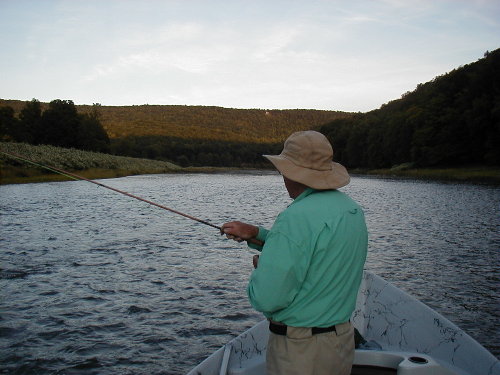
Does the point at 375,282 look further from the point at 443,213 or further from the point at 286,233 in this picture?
the point at 443,213

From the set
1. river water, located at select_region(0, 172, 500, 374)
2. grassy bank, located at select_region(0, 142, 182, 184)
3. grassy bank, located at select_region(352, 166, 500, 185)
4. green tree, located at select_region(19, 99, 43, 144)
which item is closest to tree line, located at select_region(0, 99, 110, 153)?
green tree, located at select_region(19, 99, 43, 144)

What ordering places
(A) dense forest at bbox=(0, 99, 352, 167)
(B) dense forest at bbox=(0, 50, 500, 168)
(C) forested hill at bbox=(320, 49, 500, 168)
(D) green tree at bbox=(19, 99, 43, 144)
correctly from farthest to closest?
(A) dense forest at bbox=(0, 99, 352, 167)
(D) green tree at bbox=(19, 99, 43, 144)
(B) dense forest at bbox=(0, 50, 500, 168)
(C) forested hill at bbox=(320, 49, 500, 168)

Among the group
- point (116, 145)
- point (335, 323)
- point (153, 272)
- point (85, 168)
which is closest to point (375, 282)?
point (335, 323)

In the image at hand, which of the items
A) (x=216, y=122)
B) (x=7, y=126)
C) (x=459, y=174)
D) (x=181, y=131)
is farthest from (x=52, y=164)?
(x=216, y=122)

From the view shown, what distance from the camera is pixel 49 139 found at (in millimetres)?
80625

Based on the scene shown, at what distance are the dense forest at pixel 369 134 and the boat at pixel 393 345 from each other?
5906cm

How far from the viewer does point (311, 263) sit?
2805 millimetres

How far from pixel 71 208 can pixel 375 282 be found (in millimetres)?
22380

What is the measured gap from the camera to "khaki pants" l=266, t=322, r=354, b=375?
2861 millimetres

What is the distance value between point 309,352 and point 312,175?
42.3 inches

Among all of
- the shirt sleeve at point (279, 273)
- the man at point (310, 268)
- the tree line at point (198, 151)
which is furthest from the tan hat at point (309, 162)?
the tree line at point (198, 151)

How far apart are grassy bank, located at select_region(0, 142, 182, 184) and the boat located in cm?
2983

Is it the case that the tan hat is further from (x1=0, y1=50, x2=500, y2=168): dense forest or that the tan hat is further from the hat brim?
(x1=0, y1=50, x2=500, y2=168): dense forest

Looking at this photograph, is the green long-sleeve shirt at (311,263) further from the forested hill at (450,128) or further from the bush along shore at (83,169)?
the forested hill at (450,128)
